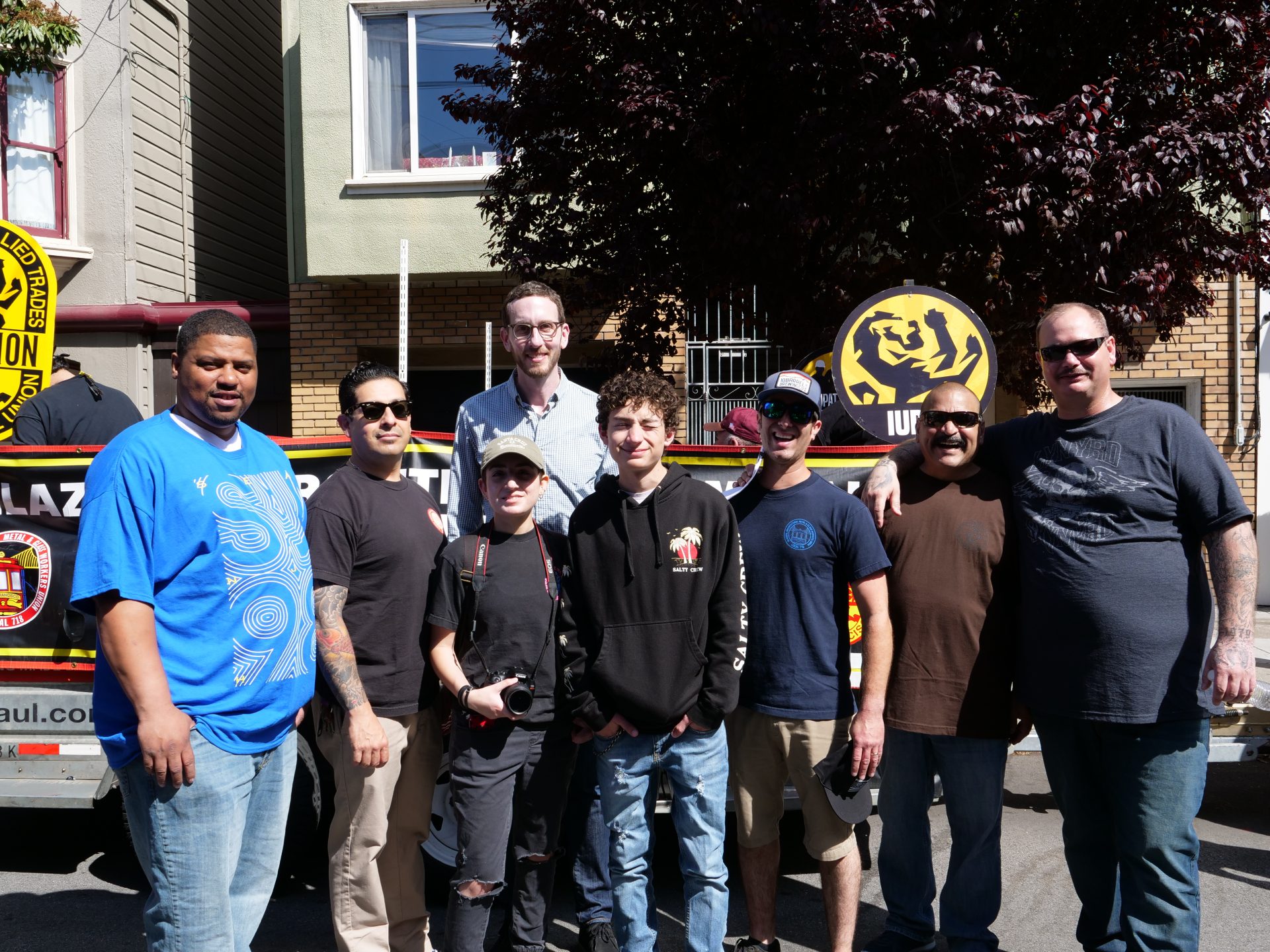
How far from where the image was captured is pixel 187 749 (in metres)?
2.53

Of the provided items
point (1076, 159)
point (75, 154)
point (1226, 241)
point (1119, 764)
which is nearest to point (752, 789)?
point (1119, 764)

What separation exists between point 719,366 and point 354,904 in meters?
7.53

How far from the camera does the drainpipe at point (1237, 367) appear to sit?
10648mm

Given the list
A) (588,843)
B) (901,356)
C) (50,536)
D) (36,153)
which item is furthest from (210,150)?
(588,843)

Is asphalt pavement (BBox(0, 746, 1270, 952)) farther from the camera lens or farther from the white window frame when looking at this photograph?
the white window frame

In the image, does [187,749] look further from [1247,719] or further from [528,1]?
[528,1]

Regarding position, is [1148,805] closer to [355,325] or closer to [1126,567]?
[1126,567]

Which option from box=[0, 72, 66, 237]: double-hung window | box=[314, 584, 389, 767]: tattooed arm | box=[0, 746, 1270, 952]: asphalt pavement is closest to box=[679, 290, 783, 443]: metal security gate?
box=[0, 746, 1270, 952]: asphalt pavement

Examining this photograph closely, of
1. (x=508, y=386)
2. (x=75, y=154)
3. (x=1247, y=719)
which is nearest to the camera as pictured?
(x=508, y=386)

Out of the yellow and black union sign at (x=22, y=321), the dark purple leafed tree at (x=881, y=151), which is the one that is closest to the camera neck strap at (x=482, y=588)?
the dark purple leafed tree at (x=881, y=151)

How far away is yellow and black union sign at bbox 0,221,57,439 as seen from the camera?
21.1 feet

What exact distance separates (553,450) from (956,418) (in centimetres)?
147

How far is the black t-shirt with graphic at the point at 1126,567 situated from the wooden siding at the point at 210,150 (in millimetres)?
11570

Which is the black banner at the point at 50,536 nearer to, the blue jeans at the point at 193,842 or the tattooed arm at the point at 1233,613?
the tattooed arm at the point at 1233,613
